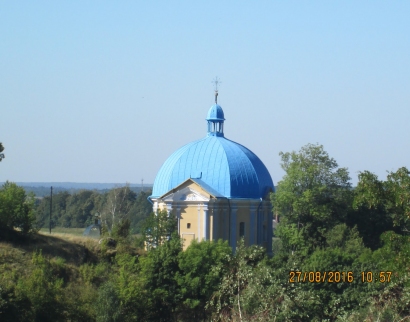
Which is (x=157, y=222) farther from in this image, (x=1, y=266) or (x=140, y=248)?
(x=1, y=266)

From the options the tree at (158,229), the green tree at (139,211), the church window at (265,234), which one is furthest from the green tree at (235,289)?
the green tree at (139,211)

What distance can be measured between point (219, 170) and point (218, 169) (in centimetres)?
8

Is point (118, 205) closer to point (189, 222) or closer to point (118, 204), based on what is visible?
point (118, 204)

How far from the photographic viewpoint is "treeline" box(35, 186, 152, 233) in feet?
269

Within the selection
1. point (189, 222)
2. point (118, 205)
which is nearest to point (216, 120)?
point (189, 222)

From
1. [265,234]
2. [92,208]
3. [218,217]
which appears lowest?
[265,234]

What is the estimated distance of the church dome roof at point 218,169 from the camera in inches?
1748

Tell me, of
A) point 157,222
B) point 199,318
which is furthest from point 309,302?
point 157,222

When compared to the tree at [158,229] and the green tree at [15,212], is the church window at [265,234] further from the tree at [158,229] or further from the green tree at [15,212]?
the green tree at [15,212]

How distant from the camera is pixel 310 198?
1729 inches

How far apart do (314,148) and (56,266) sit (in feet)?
56.2

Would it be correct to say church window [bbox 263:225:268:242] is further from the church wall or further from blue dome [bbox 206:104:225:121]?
blue dome [bbox 206:104:225:121]

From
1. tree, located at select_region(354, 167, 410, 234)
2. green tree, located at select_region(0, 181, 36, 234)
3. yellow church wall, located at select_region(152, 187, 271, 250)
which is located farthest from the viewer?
yellow church wall, located at select_region(152, 187, 271, 250)
